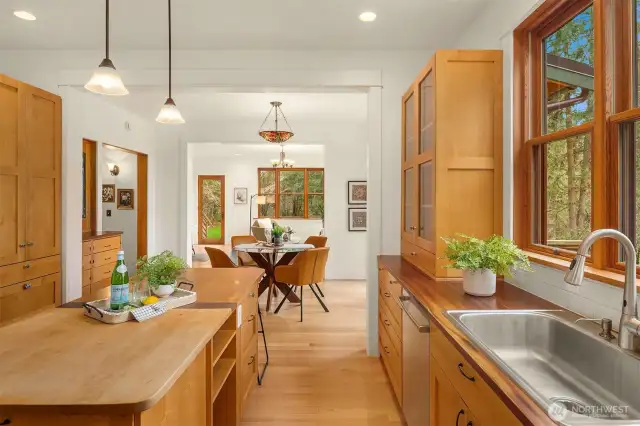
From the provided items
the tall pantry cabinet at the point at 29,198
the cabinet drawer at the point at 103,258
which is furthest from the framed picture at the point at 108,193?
the tall pantry cabinet at the point at 29,198

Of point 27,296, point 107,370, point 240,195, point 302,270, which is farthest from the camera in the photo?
point 240,195

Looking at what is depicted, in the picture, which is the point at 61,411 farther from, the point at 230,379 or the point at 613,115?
the point at 613,115

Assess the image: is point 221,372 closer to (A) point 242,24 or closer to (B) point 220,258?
(A) point 242,24

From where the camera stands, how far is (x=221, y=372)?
1958mm

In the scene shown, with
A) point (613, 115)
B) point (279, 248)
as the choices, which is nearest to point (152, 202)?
point (279, 248)

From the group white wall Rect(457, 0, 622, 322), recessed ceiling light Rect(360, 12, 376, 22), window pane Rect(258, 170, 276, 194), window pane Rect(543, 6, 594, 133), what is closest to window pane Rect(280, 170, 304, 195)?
window pane Rect(258, 170, 276, 194)

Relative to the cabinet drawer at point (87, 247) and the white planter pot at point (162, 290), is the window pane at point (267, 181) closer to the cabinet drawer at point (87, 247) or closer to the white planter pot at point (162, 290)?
the cabinet drawer at point (87, 247)

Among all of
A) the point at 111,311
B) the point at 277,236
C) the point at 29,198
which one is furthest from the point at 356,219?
the point at 111,311

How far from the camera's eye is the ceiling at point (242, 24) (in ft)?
9.16

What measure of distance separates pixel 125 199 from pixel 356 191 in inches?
155

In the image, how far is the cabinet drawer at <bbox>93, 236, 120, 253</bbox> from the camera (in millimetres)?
5059

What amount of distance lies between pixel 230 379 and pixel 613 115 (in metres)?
2.23

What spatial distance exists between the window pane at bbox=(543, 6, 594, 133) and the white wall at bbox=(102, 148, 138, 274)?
590 centimetres

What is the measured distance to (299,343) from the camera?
3789mm
